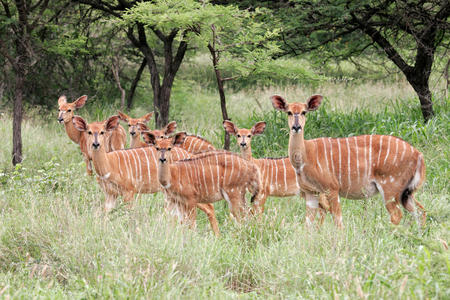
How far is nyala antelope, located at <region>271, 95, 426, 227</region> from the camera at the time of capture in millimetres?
5594

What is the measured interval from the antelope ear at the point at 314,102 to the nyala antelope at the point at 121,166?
1527 mm

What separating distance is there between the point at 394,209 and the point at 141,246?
2.69 meters

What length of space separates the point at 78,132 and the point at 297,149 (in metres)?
4.28

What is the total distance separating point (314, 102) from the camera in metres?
5.80

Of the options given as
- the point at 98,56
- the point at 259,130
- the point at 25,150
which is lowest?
the point at 25,150

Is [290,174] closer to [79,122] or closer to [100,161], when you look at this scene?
[100,161]

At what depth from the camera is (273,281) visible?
4004mm

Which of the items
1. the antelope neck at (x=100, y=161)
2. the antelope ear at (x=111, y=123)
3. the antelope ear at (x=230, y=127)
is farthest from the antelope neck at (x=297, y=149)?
the antelope ear at (x=111, y=123)

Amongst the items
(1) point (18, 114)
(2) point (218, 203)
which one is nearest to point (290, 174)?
(2) point (218, 203)

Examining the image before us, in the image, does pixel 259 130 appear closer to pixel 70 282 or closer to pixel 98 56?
pixel 70 282

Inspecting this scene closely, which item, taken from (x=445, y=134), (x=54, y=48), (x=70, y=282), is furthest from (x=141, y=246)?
(x=54, y=48)

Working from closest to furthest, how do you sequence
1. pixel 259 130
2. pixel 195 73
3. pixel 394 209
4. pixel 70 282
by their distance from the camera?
1. pixel 70 282
2. pixel 394 209
3. pixel 259 130
4. pixel 195 73

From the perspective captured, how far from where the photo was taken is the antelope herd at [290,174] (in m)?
5.60

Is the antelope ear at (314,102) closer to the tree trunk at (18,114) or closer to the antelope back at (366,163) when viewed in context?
the antelope back at (366,163)
